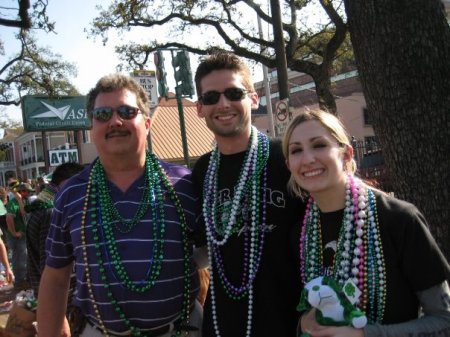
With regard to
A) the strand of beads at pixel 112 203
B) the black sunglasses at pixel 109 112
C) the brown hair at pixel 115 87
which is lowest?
the strand of beads at pixel 112 203

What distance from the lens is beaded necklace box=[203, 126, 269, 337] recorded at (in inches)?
81.4

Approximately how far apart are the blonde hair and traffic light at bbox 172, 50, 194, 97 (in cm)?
558

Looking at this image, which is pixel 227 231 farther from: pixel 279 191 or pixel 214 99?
pixel 214 99

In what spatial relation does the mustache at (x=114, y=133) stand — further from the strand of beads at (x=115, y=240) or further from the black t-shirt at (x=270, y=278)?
the black t-shirt at (x=270, y=278)

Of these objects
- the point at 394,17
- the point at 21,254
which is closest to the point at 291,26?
the point at 21,254

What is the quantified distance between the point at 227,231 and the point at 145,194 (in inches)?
18.6

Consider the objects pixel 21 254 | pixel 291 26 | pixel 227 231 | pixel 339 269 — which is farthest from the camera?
pixel 291 26

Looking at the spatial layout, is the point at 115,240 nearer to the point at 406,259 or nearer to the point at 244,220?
the point at 244,220

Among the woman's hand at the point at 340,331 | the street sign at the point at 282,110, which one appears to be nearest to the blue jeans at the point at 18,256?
the street sign at the point at 282,110

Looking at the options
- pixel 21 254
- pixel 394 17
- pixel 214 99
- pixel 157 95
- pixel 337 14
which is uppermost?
pixel 337 14

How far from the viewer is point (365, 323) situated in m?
1.62

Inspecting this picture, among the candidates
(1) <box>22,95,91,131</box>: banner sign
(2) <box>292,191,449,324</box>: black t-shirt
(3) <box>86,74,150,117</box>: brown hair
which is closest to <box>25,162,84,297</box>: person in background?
(3) <box>86,74,150,117</box>: brown hair

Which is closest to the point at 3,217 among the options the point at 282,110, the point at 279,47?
the point at 282,110

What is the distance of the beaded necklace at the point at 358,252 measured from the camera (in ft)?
5.76
